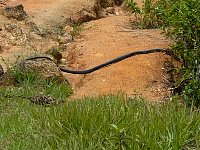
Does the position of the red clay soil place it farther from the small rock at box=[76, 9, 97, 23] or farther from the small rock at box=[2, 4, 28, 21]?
the small rock at box=[2, 4, 28, 21]

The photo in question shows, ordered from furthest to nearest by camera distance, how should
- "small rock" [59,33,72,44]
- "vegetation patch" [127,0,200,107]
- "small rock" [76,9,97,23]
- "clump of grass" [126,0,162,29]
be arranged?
"small rock" [76,9,97,23], "clump of grass" [126,0,162,29], "small rock" [59,33,72,44], "vegetation patch" [127,0,200,107]

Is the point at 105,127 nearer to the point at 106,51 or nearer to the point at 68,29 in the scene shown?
the point at 106,51

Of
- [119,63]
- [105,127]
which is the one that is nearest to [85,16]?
[119,63]

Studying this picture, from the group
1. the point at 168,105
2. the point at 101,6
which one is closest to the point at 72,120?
the point at 168,105

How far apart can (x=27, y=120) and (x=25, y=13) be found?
171 inches

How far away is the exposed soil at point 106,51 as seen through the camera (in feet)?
18.7

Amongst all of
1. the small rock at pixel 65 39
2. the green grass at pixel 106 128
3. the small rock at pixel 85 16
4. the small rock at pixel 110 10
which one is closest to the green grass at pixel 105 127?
the green grass at pixel 106 128

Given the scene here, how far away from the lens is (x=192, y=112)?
3555 millimetres

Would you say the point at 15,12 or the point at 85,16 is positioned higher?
the point at 15,12

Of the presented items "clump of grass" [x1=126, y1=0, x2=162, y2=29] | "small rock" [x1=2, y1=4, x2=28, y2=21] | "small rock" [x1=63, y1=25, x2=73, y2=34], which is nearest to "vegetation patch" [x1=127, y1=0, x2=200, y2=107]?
"clump of grass" [x1=126, y1=0, x2=162, y2=29]

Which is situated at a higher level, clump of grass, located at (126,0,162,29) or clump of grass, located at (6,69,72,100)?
clump of grass, located at (126,0,162,29)

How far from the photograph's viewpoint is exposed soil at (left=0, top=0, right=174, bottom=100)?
570cm

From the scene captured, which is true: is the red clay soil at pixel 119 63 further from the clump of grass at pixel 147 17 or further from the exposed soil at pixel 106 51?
the clump of grass at pixel 147 17

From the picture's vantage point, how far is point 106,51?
22.0 feet
